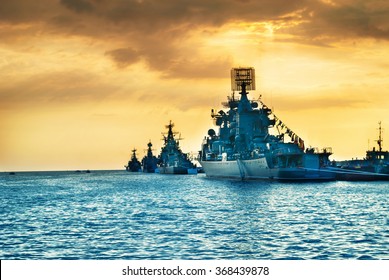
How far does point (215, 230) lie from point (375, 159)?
9987 centimetres

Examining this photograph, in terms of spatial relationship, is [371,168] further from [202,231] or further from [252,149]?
[202,231]

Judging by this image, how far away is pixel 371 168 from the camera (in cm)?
12400

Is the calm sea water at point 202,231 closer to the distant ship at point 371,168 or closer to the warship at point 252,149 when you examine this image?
the warship at point 252,149

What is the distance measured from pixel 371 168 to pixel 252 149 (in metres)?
28.0

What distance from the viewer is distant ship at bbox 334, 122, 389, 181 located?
11738cm

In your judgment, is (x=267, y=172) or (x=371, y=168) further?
(x=371, y=168)

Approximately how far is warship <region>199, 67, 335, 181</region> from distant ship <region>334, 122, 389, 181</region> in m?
5.46

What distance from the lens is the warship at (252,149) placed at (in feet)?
323

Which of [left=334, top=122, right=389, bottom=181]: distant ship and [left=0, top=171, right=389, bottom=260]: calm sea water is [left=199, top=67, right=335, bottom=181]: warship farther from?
[left=0, top=171, right=389, bottom=260]: calm sea water

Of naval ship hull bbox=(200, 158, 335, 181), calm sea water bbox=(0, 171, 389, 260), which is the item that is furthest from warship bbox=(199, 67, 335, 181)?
calm sea water bbox=(0, 171, 389, 260)

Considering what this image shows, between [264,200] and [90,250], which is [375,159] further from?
[90,250]

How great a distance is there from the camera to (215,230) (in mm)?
37062

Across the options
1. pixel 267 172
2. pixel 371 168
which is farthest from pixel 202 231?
pixel 371 168

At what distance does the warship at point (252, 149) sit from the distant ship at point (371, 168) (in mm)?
5463
